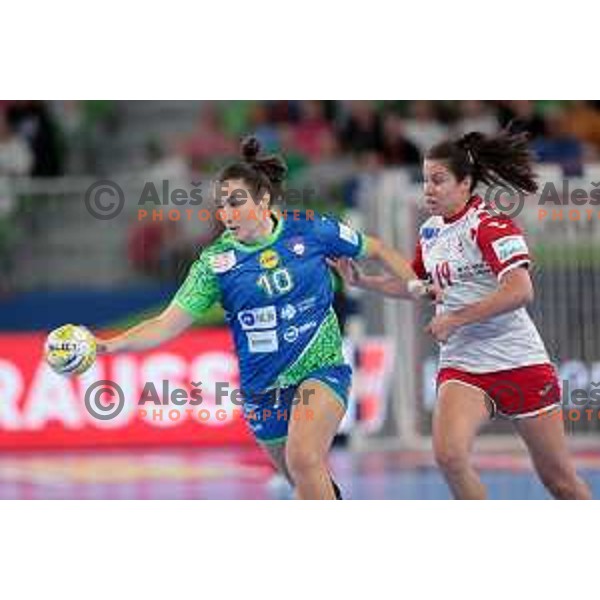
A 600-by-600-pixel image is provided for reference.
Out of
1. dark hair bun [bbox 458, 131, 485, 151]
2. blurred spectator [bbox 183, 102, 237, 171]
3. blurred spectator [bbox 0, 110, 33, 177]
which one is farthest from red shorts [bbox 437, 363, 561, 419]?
blurred spectator [bbox 0, 110, 33, 177]

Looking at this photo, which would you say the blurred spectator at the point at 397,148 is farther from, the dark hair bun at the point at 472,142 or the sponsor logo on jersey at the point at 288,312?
the sponsor logo on jersey at the point at 288,312

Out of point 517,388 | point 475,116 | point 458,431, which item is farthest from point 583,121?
point 458,431

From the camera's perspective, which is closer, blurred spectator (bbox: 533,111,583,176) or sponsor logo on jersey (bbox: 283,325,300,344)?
sponsor logo on jersey (bbox: 283,325,300,344)

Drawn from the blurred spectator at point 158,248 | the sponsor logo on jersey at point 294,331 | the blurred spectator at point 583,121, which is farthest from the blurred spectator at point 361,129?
the sponsor logo on jersey at point 294,331

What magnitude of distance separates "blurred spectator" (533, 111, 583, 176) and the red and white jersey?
8.03m

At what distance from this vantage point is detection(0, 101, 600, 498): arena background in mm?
16609

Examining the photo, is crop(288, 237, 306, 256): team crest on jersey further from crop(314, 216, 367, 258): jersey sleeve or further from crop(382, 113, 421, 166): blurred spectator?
crop(382, 113, 421, 166): blurred spectator

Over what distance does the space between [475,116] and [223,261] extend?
1014 cm

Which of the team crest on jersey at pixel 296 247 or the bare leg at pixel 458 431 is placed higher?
the team crest on jersey at pixel 296 247

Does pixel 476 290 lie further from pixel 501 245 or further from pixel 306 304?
pixel 306 304

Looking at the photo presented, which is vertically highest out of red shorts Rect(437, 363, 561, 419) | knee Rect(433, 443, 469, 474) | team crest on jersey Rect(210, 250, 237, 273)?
team crest on jersey Rect(210, 250, 237, 273)

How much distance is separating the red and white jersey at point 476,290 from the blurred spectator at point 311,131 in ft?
31.9

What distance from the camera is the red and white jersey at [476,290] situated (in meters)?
9.99

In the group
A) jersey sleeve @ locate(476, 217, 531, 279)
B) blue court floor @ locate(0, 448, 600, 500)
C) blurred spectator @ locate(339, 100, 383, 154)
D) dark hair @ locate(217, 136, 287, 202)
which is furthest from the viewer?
blurred spectator @ locate(339, 100, 383, 154)
